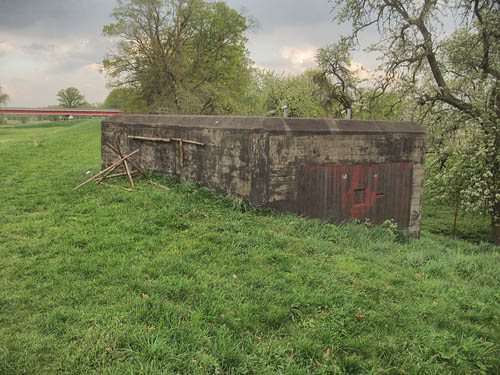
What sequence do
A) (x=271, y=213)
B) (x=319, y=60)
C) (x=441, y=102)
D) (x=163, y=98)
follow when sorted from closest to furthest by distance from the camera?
(x=271, y=213) → (x=441, y=102) → (x=319, y=60) → (x=163, y=98)

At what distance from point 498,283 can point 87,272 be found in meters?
6.93

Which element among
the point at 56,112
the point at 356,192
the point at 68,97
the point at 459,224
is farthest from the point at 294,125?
the point at 68,97

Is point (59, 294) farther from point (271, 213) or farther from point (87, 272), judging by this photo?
point (271, 213)

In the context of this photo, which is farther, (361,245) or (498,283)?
(361,245)

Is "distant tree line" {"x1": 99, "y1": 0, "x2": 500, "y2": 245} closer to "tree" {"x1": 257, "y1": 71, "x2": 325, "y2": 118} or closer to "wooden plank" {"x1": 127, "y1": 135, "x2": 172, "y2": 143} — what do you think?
"tree" {"x1": 257, "y1": 71, "x2": 325, "y2": 118}

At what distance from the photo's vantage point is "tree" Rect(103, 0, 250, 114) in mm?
23984

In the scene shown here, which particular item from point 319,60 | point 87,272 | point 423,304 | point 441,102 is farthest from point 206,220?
point 319,60

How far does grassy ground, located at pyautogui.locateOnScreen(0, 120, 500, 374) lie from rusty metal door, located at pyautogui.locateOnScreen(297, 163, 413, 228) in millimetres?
833

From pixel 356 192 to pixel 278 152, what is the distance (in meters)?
2.56

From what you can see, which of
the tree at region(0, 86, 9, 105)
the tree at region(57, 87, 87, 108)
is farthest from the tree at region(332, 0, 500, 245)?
the tree at region(57, 87, 87, 108)

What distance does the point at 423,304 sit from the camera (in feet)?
16.0

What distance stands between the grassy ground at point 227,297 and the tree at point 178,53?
1780 centimetres

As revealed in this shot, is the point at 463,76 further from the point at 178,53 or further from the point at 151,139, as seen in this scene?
the point at 178,53

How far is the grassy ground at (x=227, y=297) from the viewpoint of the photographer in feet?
11.7
